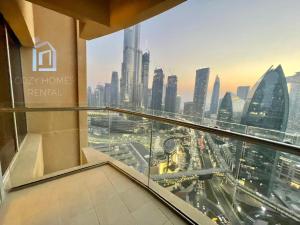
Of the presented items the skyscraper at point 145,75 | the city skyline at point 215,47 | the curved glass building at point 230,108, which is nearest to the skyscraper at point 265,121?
the curved glass building at point 230,108

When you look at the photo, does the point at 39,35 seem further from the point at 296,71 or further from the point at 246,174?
the point at 296,71

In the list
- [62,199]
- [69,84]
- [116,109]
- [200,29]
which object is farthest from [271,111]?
[69,84]

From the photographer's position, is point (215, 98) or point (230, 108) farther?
point (215, 98)

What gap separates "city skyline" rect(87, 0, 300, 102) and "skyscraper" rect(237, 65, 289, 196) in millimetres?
490

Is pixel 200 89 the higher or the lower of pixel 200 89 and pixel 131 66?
the lower

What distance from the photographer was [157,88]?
14.5 feet

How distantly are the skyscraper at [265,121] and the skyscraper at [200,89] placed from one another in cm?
99

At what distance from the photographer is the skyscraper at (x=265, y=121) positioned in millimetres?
1133

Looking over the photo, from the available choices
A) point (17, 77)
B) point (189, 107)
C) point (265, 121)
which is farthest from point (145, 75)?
point (265, 121)

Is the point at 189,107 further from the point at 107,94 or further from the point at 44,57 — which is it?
the point at 44,57

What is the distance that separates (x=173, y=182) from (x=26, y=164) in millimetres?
2347

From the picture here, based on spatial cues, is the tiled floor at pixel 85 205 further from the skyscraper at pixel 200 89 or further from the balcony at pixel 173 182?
the skyscraper at pixel 200 89

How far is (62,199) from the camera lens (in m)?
1.62

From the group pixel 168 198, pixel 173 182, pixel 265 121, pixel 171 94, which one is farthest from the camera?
pixel 171 94
